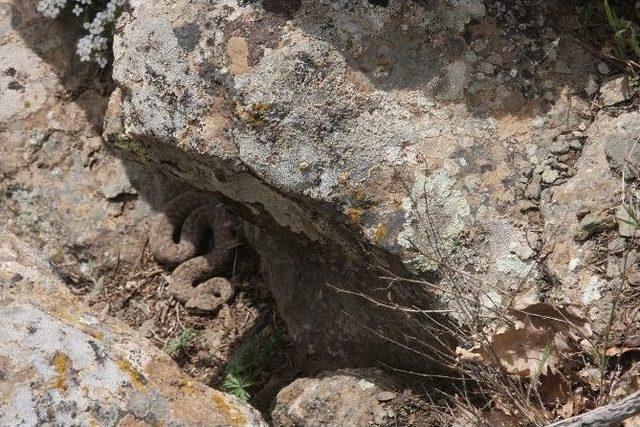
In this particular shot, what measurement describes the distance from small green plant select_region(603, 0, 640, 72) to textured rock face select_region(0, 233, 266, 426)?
2.27 m

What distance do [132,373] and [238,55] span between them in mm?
1507

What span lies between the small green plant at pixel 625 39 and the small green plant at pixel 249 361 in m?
2.40

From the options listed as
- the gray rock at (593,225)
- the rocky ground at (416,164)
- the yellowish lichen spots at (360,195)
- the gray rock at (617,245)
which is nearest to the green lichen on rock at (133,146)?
the rocky ground at (416,164)

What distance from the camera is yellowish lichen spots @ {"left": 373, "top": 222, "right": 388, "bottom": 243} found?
355 centimetres

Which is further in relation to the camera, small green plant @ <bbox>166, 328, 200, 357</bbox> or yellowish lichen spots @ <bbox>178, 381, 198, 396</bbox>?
small green plant @ <bbox>166, 328, 200, 357</bbox>

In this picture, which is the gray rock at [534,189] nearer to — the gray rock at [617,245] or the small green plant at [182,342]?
the gray rock at [617,245]

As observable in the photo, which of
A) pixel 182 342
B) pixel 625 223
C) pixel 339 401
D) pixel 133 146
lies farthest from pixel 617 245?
pixel 182 342

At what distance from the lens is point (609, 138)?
349 cm

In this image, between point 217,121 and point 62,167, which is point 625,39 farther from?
point 62,167

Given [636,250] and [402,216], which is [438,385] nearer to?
[402,216]

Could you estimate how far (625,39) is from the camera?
11.9 feet

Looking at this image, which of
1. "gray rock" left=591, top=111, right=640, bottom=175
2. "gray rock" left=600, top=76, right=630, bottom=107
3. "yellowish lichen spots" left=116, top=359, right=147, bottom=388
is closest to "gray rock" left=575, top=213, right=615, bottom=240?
"gray rock" left=591, top=111, right=640, bottom=175

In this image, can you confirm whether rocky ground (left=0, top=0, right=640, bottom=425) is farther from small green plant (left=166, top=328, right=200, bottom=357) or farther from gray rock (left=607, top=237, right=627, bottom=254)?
small green plant (left=166, top=328, right=200, bottom=357)

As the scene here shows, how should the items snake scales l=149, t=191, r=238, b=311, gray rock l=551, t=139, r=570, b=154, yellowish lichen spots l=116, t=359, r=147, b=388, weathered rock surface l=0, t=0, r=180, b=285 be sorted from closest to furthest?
yellowish lichen spots l=116, t=359, r=147, b=388, gray rock l=551, t=139, r=570, b=154, snake scales l=149, t=191, r=238, b=311, weathered rock surface l=0, t=0, r=180, b=285
